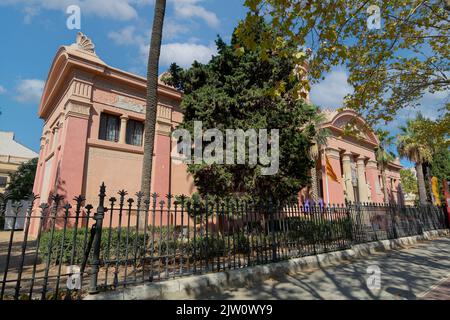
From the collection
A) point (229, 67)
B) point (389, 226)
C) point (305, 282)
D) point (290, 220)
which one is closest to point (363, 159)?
point (389, 226)

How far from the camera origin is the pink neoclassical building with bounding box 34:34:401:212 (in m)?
12.2

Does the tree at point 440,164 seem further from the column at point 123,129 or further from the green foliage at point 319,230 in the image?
the column at point 123,129

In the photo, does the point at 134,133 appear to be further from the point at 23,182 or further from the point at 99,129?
the point at 23,182

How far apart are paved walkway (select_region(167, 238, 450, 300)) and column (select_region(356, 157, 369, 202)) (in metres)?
16.8

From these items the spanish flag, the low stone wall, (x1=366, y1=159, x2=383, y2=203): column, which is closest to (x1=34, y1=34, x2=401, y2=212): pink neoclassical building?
the low stone wall

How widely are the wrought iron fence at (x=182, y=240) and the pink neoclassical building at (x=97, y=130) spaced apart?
249 cm

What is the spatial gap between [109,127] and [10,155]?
33.7 metres

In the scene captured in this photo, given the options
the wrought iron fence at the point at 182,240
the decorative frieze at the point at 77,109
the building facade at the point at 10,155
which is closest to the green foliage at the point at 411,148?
the wrought iron fence at the point at 182,240

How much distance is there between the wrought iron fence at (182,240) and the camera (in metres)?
4.74

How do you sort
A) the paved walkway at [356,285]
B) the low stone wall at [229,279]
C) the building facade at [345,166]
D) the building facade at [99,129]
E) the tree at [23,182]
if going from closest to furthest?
the low stone wall at [229,279]
the paved walkway at [356,285]
the building facade at [99,129]
the building facade at [345,166]
the tree at [23,182]

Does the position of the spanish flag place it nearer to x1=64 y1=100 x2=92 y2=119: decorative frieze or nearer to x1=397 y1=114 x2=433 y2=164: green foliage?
x1=397 y1=114 x2=433 y2=164: green foliage

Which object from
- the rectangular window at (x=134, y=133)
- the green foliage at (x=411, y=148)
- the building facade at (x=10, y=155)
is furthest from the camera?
the building facade at (x=10, y=155)

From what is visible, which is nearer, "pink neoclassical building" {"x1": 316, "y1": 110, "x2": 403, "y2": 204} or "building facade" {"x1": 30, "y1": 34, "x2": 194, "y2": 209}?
"building facade" {"x1": 30, "y1": 34, "x2": 194, "y2": 209}

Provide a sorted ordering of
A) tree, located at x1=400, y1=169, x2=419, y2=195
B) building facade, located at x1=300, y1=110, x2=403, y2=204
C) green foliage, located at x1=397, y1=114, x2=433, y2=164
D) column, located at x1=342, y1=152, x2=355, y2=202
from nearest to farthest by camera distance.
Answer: building facade, located at x1=300, y1=110, x2=403, y2=204 → column, located at x1=342, y1=152, x2=355, y2=202 → green foliage, located at x1=397, y1=114, x2=433, y2=164 → tree, located at x1=400, y1=169, x2=419, y2=195
